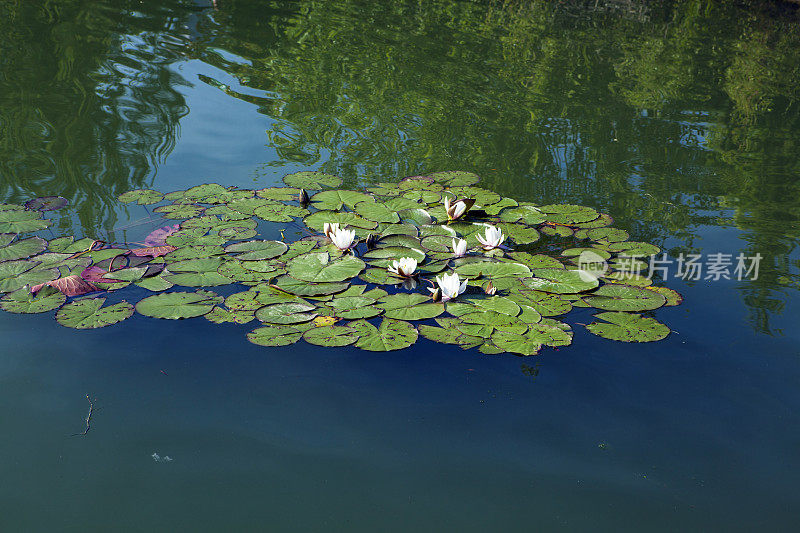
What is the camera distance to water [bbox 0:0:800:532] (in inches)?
76.3

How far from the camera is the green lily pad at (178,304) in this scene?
9.00ft

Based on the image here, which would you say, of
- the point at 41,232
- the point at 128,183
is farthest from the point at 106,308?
the point at 128,183

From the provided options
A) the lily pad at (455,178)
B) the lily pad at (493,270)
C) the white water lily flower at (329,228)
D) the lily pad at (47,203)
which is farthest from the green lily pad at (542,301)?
the lily pad at (47,203)

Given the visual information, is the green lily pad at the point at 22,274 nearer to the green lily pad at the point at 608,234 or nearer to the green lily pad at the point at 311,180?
the green lily pad at the point at 311,180

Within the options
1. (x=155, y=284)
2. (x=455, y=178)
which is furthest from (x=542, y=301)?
(x=155, y=284)

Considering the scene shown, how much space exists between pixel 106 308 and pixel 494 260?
6.08 ft

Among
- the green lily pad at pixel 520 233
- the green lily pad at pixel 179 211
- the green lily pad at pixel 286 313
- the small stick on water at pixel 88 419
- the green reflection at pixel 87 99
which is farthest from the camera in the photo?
the green reflection at pixel 87 99

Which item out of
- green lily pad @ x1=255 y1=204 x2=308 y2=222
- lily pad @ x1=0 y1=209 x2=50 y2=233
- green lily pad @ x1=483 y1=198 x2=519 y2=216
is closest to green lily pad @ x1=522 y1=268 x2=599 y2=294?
green lily pad @ x1=483 y1=198 x2=519 y2=216

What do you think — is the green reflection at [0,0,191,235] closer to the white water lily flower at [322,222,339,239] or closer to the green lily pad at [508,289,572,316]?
the white water lily flower at [322,222,339,239]

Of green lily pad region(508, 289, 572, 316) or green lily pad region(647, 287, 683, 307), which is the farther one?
green lily pad region(647, 287, 683, 307)

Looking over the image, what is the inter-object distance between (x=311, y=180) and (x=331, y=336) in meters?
1.83

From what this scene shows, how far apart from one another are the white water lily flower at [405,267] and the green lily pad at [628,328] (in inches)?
33.3

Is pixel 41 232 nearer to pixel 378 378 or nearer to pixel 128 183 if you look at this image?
pixel 128 183

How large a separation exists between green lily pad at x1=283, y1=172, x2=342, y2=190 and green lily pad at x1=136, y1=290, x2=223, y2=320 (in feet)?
4.54
